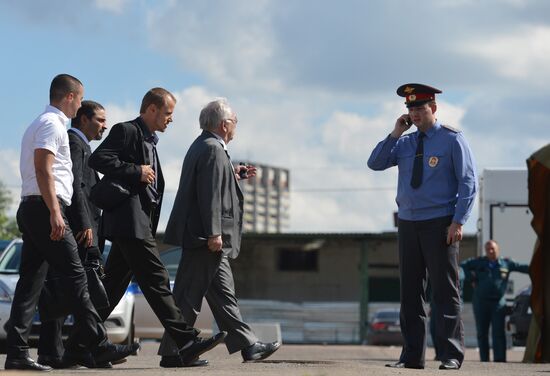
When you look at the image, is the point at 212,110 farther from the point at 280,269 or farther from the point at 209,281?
the point at 280,269

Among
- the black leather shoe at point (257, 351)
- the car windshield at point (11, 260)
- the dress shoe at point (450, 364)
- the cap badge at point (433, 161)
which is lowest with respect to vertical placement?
the dress shoe at point (450, 364)

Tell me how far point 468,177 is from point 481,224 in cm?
1315

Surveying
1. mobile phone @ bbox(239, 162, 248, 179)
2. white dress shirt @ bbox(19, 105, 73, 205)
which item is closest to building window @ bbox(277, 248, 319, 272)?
mobile phone @ bbox(239, 162, 248, 179)

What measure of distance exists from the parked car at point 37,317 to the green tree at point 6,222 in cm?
7152

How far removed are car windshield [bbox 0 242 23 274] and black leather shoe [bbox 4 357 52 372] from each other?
23.2 ft

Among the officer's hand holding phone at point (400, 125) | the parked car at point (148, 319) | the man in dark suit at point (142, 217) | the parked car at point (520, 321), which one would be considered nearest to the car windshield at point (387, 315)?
the parked car at point (520, 321)

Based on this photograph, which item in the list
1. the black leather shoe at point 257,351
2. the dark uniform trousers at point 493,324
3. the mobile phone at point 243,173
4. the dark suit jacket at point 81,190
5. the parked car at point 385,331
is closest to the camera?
the dark suit jacket at point 81,190

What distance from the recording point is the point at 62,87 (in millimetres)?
9344

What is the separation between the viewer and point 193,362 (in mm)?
9797

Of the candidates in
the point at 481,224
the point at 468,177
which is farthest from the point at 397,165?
the point at 481,224

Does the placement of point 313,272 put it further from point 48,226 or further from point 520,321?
point 48,226

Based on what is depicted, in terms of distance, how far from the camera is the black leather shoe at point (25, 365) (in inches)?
363

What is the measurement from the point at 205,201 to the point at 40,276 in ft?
4.27

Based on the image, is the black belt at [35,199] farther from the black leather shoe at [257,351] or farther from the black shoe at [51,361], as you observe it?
the black leather shoe at [257,351]
